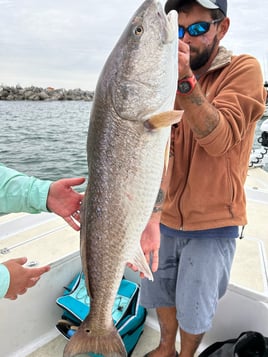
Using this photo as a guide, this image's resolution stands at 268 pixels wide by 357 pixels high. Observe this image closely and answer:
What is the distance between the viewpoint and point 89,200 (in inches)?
67.2

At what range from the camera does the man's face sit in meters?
2.12

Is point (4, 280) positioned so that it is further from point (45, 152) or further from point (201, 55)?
point (45, 152)

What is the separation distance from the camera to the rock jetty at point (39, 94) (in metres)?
67.4

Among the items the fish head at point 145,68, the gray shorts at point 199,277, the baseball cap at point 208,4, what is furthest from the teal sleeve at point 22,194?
the baseball cap at point 208,4

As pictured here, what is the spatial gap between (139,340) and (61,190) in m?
1.80

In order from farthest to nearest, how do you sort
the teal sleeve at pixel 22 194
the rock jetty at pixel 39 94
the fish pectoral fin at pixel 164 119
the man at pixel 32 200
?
1. the rock jetty at pixel 39 94
2. the teal sleeve at pixel 22 194
3. the man at pixel 32 200
4. the fish pectoral fin at pixel 164 119

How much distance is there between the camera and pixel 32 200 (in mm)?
2119

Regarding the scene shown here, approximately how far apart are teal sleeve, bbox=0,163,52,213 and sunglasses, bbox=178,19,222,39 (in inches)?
48.3

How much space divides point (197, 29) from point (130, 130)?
3.14ft

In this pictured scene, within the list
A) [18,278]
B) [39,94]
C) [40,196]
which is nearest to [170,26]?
[40,196]

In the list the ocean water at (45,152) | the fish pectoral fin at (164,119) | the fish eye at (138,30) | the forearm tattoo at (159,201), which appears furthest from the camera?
the ocean water at (45,152)

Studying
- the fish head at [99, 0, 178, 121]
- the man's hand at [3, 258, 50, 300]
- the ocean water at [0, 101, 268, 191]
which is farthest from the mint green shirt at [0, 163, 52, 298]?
the ocean water at [0, 101, 268, 191]

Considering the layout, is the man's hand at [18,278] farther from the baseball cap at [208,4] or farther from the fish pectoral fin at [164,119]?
the baseball cap at [208,4]

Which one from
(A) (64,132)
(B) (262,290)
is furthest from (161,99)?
(A) (64,132)
